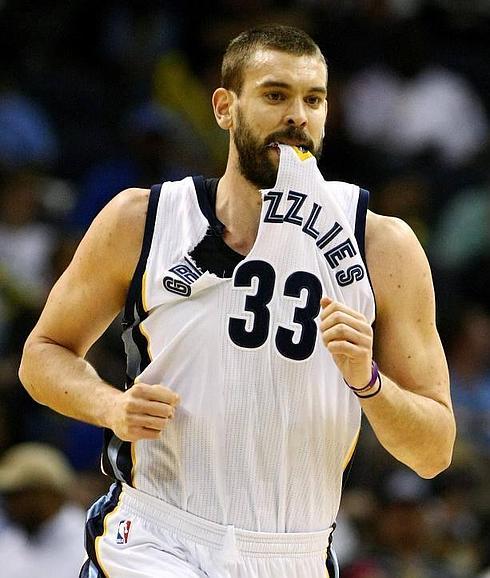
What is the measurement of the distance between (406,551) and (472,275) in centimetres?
330

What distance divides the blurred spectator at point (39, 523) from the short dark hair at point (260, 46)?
156 inches

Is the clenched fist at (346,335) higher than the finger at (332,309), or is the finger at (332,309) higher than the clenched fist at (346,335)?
the finger at (332,309)

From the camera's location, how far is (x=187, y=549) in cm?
489

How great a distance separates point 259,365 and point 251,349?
2.5 inches

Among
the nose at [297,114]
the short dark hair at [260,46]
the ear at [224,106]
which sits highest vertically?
the short dark hair at [260,46]

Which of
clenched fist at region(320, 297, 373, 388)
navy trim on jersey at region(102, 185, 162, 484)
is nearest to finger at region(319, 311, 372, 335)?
clenched fist at region(320, 297, 373, 388)

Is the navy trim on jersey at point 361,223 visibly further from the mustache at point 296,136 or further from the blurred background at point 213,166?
the blurred background at point 213,166

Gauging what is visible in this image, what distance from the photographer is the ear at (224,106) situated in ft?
17.4

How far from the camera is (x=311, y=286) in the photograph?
5020 millimetres

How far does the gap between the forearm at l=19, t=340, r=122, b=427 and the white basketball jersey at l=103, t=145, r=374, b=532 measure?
0.62 ft

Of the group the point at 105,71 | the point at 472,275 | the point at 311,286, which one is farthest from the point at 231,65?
the point at 105,71

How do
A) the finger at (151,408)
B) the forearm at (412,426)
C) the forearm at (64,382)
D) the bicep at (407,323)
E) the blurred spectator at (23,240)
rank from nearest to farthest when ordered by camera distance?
the finger at (151,408) < the forearm at (412,426) < the forearm at (64,382) < the bicep at (407,323) < the blurred spectator at (23,240)

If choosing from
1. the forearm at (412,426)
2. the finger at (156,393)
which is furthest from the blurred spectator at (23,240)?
the finger at (156,393)

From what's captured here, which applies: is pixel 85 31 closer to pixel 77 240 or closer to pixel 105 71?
pixel 105 71
